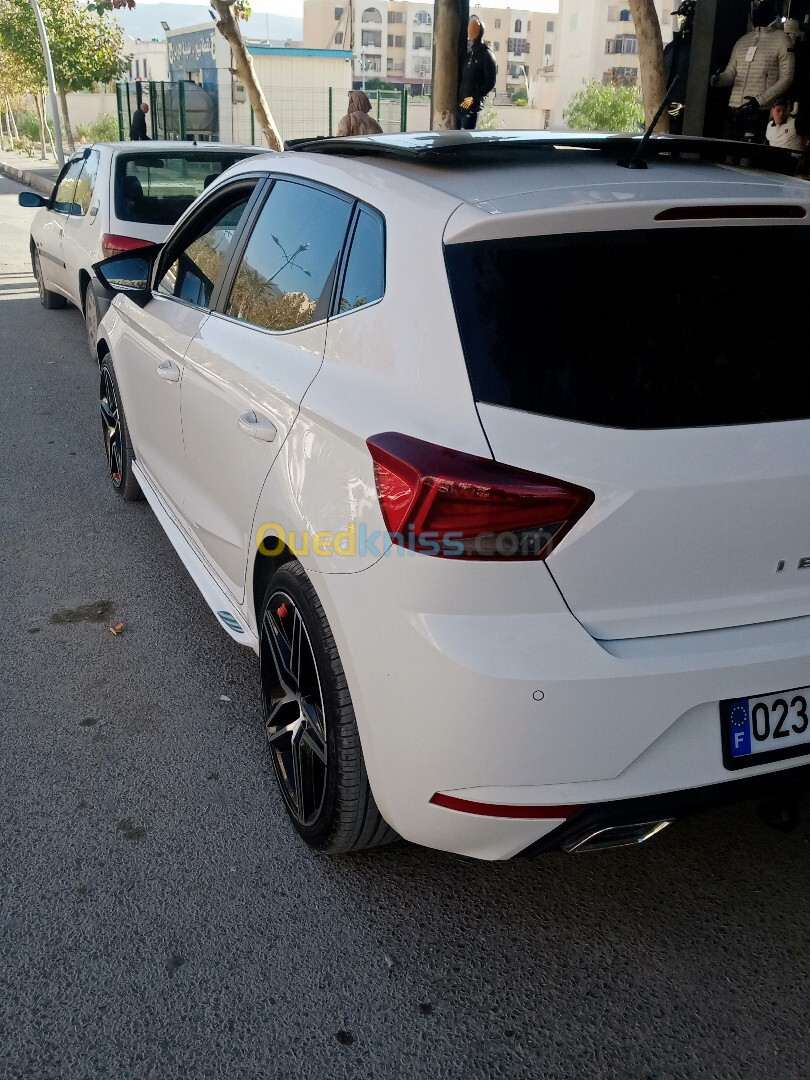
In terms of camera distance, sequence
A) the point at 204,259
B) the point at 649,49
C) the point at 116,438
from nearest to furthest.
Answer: the point at 204,259 < the point at 116,438 < the point at 649,49

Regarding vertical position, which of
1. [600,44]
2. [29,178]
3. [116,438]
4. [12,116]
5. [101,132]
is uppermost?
[600,44]

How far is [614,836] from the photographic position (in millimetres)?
2209

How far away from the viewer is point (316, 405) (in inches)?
101

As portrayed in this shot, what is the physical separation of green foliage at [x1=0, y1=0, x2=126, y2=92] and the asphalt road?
37926mm

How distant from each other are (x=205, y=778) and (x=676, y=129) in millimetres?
9067

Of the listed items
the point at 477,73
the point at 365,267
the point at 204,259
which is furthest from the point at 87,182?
the point at 365,267

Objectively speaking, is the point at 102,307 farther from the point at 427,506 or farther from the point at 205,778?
the point at 427,506

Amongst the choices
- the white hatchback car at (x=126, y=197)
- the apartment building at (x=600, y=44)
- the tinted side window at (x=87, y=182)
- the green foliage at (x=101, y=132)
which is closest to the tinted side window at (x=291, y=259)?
the white hatchback car at (x=126, y=197)

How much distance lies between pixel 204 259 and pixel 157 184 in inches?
186

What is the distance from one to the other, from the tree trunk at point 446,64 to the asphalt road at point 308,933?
8.99 meters

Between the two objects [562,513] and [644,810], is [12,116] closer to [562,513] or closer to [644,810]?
[562,513]

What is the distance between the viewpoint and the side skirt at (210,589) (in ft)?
10.7

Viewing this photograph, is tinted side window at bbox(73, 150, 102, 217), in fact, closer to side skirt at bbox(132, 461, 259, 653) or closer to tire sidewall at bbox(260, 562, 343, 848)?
side skirt at bbox(132, 461, 259, 653)

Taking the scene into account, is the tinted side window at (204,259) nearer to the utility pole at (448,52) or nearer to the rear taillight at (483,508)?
the rear taillight at (483,508)
